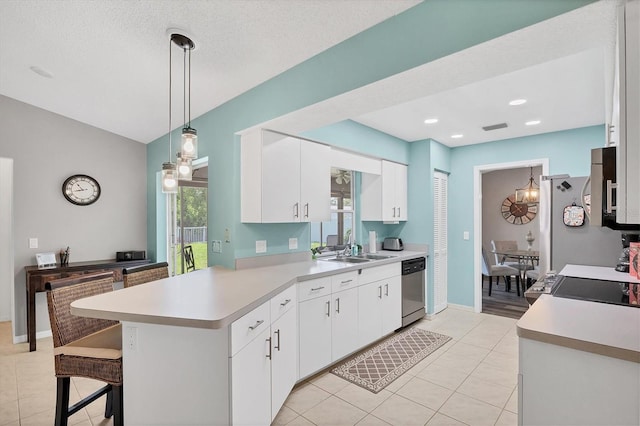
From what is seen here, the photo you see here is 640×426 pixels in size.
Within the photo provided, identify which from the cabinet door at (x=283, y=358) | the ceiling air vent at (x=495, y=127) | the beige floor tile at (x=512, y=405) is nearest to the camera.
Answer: the cabinet door at (x=283, y=358)

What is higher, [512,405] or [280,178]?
[280,178]

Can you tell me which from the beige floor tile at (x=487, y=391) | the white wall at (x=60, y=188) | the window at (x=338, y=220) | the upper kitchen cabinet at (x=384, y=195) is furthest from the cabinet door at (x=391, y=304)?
the white wall at (x=60, y=188)

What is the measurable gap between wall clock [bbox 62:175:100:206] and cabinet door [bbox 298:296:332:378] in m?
3.35

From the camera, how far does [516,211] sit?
696 cm

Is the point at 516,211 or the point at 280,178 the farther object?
the point at 516,211

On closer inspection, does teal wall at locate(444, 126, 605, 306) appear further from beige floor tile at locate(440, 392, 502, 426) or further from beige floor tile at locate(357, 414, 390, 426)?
beige floor tile at locate(357, 414, 390, 426)

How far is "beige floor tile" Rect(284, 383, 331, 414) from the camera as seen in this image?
7.55 ft

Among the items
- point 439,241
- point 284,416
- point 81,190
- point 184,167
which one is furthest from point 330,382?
point 81,190

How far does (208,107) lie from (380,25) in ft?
6.42

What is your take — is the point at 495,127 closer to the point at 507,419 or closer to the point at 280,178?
the point at 280,178

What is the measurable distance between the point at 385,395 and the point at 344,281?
965 millimetres

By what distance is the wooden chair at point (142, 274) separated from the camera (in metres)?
2.32

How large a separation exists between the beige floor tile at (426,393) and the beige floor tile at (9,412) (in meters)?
2.77

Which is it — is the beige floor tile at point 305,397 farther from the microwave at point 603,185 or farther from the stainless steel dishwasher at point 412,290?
the microwave at point 603,185
